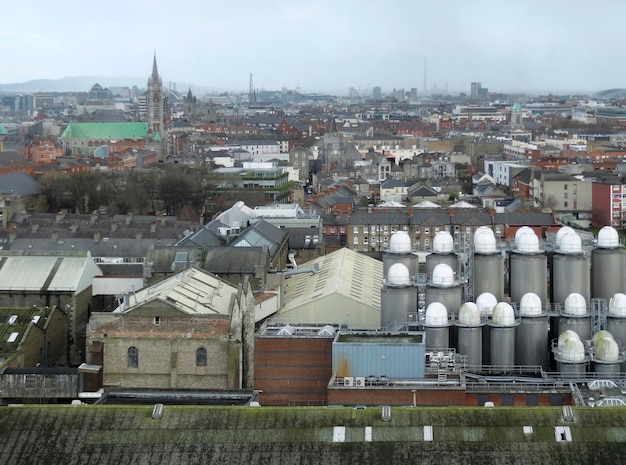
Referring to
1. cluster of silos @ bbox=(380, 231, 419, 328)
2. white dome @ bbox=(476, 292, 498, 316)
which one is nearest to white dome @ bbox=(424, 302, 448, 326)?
white dome @ bbox=(476, 292, 498, 316)

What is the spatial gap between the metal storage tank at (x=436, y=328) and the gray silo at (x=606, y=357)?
4702 millimetres

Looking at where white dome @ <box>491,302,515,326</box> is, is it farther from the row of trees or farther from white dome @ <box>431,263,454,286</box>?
the row of trees

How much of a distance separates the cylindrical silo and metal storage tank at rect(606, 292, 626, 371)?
12.4 ft

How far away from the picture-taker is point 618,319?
38.2 metres

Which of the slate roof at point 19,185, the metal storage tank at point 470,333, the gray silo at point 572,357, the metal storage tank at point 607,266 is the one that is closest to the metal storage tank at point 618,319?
the gray silo at point 572,357

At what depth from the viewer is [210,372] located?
40.2m

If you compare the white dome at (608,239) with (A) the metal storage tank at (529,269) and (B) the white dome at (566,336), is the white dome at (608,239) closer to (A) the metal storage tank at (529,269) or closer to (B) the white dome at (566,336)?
(A) the metal storage tank at (529,269)

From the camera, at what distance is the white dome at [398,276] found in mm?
39625

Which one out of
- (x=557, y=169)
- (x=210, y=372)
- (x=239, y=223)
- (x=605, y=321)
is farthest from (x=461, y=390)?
(x=557, y=169)

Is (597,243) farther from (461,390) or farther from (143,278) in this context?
(143,278)

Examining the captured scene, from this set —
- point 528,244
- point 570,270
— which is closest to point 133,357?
point 528,244

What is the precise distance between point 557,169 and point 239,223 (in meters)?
53.1

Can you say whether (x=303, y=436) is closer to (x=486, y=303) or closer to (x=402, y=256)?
(x=486, y=303)

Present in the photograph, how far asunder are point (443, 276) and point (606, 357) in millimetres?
6005
